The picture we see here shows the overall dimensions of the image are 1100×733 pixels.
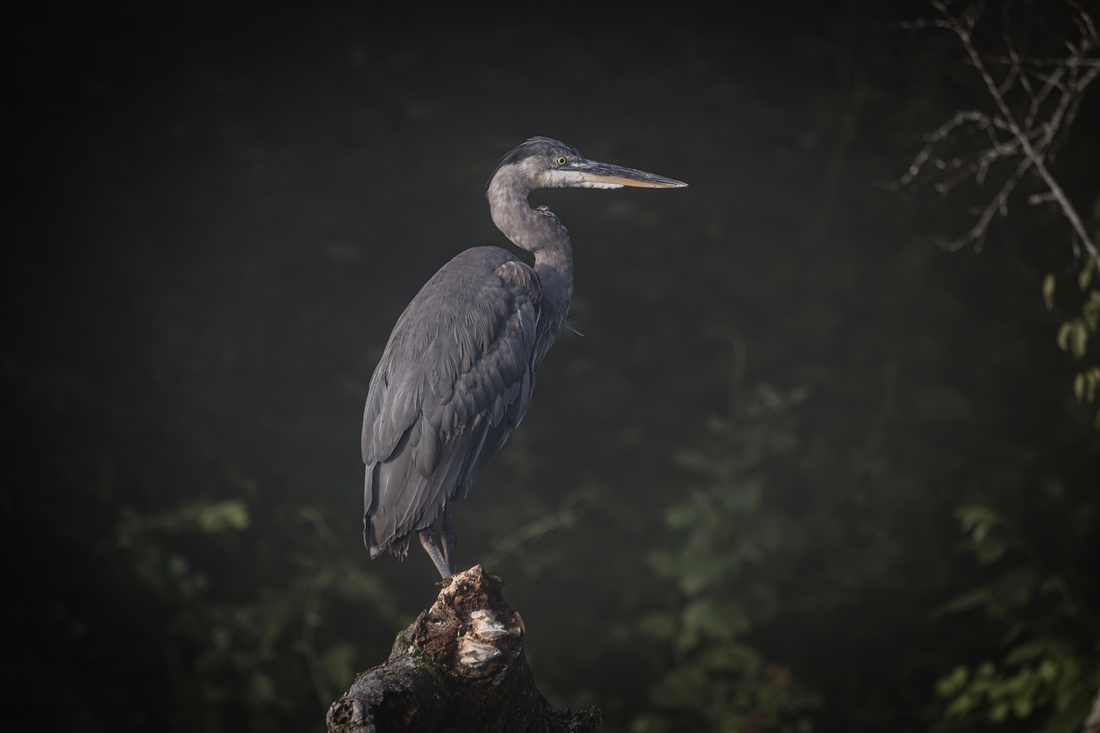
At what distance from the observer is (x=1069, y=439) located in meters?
2.17

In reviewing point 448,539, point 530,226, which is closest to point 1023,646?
point 448,539

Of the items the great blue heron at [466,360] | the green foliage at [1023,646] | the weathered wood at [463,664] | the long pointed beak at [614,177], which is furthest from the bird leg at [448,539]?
the green foliage at [1023,646]

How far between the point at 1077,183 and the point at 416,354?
1.86m

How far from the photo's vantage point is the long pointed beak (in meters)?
1.51

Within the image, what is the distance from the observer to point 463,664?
1.04m

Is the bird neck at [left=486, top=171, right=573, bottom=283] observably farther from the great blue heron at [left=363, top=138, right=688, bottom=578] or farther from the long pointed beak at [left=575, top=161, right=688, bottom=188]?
the long pointed beak at [left=575, top=161, right=688, bottom=188]

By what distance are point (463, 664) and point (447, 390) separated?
1.68 ft

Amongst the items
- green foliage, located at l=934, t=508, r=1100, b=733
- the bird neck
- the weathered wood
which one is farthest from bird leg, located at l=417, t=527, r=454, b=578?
green foliage, located at l=934, t=508, r=1100, b=733

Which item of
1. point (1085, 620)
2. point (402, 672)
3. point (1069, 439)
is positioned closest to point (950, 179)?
point (1069, 439)

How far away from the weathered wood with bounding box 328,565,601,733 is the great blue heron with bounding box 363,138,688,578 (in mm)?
285

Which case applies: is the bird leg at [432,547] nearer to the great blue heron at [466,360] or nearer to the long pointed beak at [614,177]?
the great blue heron at [466,360]

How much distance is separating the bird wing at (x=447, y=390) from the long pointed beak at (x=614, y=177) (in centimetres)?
23

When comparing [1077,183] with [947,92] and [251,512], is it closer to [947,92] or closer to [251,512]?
[947,92]

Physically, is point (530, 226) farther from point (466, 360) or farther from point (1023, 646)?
point (1023, 646)
